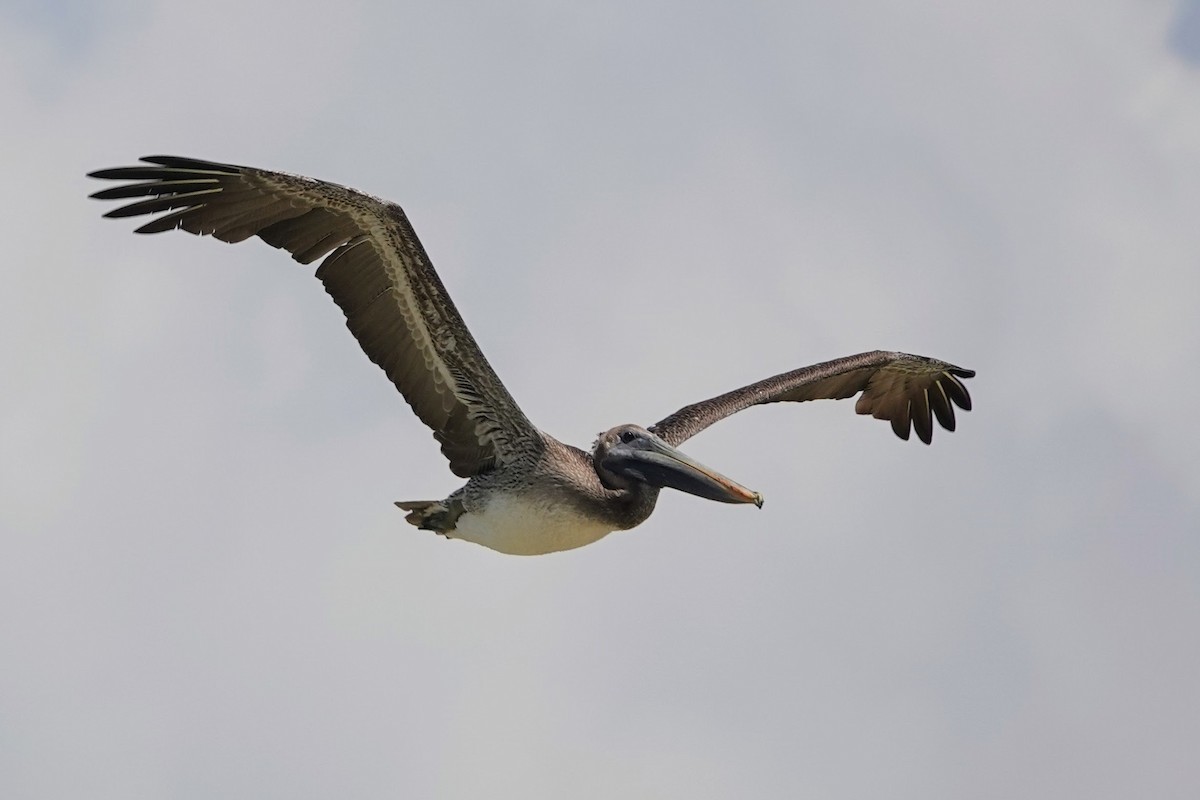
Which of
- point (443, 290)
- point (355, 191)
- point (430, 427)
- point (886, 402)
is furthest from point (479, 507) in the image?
point (886, 402)

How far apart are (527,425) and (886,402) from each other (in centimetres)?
512

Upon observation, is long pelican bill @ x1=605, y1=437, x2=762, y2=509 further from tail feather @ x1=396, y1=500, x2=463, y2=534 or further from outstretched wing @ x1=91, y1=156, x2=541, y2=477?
tail feather @ x1=396, y1=500, x2=463, y2=534

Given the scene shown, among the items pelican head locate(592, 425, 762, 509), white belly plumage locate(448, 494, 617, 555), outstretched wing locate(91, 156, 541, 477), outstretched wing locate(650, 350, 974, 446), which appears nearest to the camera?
outstretched wing locate(91, 156, 541, 477)

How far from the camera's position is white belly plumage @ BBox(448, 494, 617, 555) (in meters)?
12.7

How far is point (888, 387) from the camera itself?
1681 cm

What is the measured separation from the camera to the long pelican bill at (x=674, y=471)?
12875mm

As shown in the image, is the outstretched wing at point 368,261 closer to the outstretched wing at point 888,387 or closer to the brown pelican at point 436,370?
the brown pelican at point 436,370

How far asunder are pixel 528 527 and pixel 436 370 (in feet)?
Result: 4.27

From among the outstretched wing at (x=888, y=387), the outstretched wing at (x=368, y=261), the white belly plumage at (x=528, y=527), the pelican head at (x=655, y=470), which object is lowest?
the white belly plumage at (x=528, y=527)

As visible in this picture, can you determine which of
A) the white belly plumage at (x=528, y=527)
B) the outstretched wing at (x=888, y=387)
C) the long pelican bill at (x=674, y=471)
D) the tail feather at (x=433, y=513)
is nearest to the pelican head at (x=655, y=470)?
the long pelican bill at (x=674, y=471)

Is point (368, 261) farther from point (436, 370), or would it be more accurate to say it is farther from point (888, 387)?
point (888, 387)

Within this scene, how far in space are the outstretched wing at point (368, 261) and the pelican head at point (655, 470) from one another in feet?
1.89

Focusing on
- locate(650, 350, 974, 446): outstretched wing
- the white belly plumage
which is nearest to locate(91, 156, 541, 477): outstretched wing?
the white belly plumage

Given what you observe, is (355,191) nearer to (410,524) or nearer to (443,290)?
(443,290)
